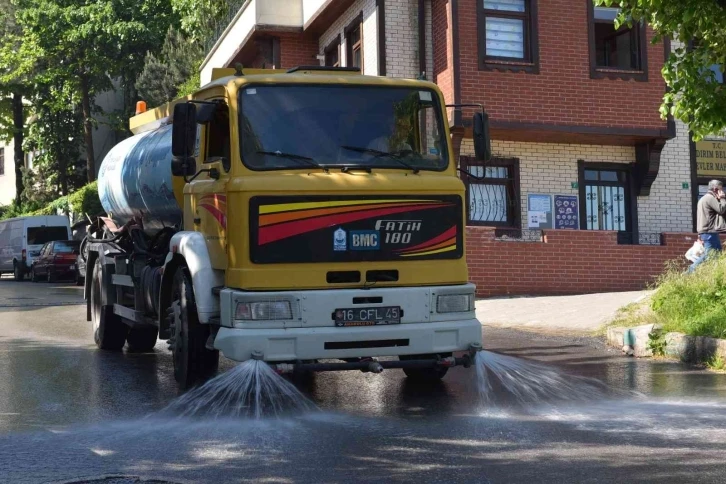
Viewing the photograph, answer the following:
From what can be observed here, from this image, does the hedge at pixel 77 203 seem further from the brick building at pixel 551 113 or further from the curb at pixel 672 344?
the curb at pixel 672 344

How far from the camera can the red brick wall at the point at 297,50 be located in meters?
26.3

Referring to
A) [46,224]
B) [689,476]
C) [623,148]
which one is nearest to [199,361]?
[689,476]

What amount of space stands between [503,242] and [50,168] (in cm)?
3713

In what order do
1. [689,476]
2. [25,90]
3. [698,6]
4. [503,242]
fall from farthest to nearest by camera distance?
[25,90] < [503,242] < [698,6] < [689,476]

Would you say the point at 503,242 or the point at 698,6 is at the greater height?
the point at 698,6

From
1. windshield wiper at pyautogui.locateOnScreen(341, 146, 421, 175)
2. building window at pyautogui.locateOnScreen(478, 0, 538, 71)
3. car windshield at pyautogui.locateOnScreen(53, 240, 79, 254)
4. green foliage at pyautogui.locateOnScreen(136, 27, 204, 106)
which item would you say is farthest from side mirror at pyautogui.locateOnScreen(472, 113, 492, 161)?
car windshield at pyautogui.locateOnScreen(53, 240, 79, 254)

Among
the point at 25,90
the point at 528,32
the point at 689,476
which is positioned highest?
the point at 25,90

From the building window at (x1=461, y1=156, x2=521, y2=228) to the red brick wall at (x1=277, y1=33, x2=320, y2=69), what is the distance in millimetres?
6500

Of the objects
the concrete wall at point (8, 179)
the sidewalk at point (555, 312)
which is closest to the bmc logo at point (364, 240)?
the sidewalk at point (555, 312)

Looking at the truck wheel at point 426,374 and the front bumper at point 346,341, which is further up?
the front bumper at point 346,341

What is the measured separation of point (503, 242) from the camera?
20.4 metres

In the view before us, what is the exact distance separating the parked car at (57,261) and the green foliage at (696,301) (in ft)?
80.2

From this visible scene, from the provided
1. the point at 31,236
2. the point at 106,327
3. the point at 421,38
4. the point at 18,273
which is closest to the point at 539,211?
the point at 421,38

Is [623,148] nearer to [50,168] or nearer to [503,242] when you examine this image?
[503,242]
